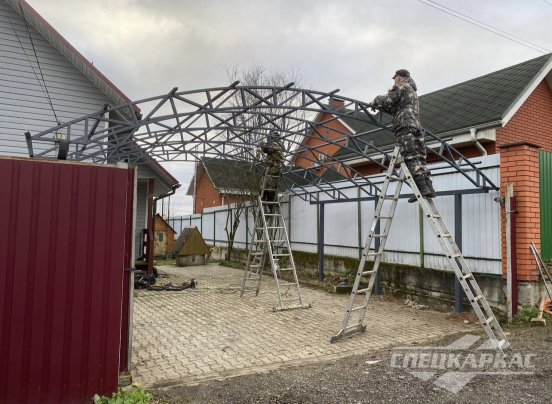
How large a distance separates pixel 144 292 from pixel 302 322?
5027 mm

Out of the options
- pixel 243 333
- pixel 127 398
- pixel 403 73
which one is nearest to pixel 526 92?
pixel 403 73

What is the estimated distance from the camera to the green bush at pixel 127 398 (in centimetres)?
356

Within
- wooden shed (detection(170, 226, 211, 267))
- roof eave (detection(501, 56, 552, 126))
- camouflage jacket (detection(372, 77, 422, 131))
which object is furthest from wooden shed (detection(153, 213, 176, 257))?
camouflage jacket (detection(372, 77, 422, 131))

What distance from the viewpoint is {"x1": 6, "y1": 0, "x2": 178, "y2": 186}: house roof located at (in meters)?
9.86

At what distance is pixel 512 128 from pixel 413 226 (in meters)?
4.16

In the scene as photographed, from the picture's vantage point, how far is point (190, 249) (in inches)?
655

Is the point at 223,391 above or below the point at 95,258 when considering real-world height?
below

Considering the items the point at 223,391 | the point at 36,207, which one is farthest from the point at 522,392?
the point at 36,207

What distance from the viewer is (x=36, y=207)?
353 centimetres

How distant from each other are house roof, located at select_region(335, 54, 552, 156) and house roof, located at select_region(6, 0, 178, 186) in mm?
7469

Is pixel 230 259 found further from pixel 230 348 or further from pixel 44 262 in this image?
pixel 44 262

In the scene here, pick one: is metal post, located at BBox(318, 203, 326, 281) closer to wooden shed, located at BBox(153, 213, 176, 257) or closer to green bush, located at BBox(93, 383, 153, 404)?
green bush, located at BBox(93, 383, 153, 404)

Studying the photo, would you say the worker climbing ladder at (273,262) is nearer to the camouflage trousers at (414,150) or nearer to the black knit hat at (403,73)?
the camouflage trousers at (414,150)

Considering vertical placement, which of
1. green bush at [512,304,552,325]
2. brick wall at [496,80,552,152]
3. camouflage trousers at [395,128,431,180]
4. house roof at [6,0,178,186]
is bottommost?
green bush at [512,304,552,325]
